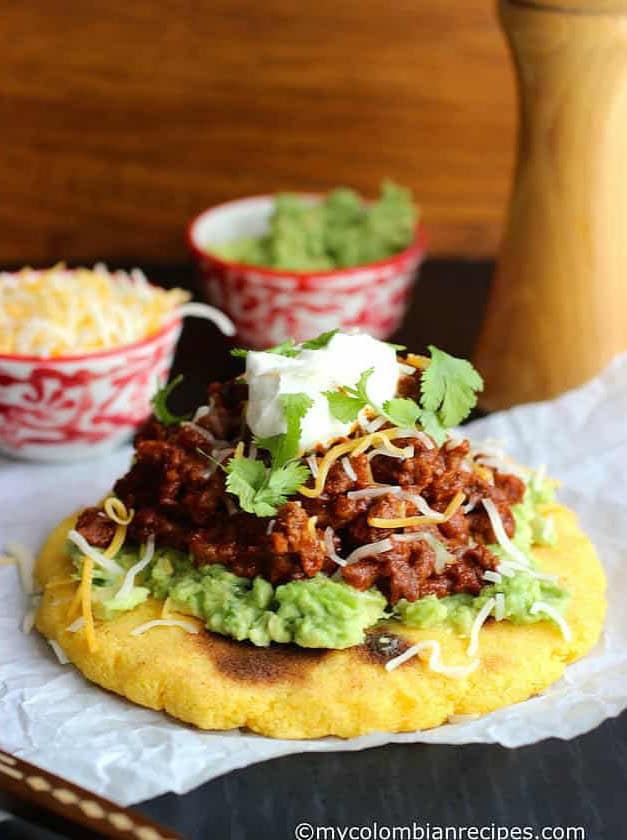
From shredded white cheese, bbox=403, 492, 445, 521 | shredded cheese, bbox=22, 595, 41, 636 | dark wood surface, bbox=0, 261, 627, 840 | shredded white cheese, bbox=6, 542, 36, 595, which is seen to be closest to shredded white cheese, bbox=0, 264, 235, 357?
shredded white cheese, bbox=6, 542, 36, 595

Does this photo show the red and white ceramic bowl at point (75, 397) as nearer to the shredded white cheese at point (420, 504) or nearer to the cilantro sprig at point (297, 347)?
the cilantro sprig at point (297, 347)

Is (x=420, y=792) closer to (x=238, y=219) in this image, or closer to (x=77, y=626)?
(x=77, y=626)

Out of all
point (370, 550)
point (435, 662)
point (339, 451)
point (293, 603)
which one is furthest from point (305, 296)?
point (435, 662)

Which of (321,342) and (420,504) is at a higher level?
(321,342)

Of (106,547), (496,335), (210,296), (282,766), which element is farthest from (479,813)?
(210,296)

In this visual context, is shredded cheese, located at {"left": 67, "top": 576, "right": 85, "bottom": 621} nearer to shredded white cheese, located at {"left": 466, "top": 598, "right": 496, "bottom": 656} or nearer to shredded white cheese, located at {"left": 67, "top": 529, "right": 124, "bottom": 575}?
shredded white cheese, located at {"left": 67, "top": 529, "right": 124, "bottom": 575}

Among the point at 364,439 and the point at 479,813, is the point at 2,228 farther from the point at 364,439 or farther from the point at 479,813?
the point at 479,813

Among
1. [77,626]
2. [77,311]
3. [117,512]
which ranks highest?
[77,311]

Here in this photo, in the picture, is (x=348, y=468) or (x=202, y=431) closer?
(x=348, y=468)

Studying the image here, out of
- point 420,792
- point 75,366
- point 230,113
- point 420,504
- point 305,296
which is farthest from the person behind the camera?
point 230,113
